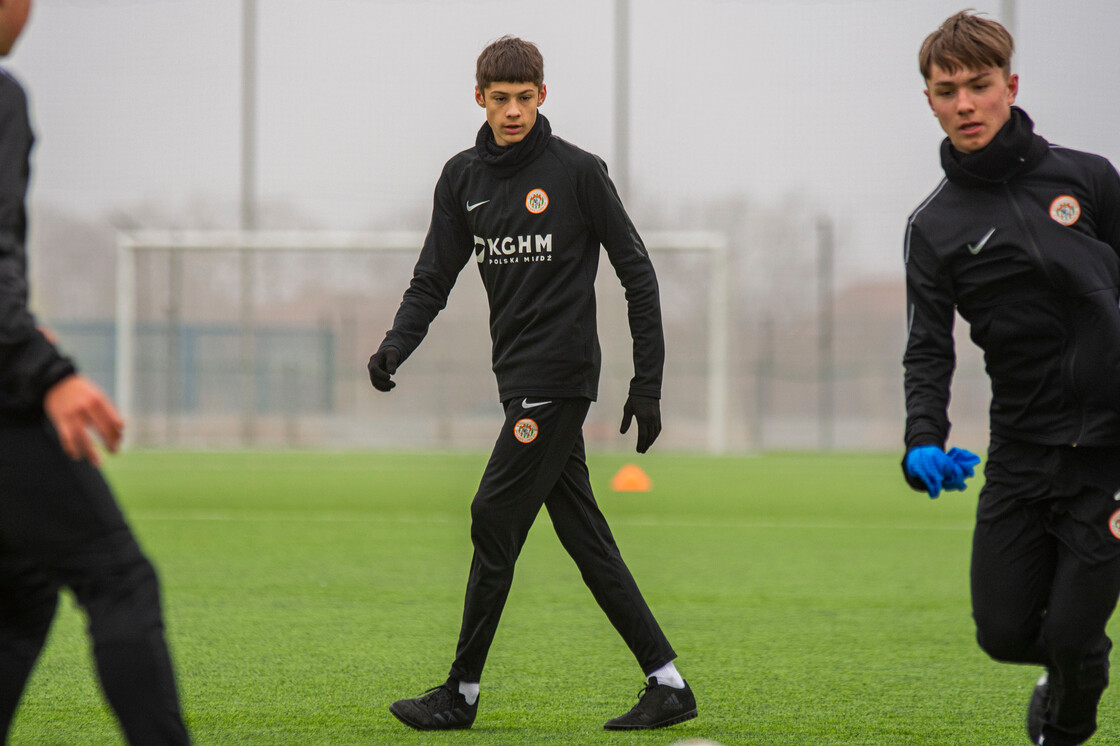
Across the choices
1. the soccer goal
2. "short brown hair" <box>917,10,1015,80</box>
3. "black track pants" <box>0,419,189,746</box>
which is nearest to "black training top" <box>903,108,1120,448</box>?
"short brown hair" <box>917,10,1015,80</box>

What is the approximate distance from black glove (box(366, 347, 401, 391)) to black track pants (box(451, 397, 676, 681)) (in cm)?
35

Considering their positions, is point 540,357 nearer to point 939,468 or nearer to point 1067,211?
point 939,468

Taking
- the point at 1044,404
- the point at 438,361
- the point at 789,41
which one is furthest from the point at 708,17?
the point at 1044,404

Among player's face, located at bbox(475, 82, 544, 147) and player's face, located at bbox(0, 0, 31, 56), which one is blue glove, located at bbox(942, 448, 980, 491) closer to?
player's face, located at bbox(475, 82, 544, 147)

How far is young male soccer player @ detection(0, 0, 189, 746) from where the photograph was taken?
2.01 meters

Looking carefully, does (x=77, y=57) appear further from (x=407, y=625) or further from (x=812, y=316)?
(x=407, y=625)

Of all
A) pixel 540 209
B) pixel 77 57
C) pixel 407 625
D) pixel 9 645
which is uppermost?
pixel 77 57

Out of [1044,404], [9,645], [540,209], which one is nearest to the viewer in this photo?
[9,645]

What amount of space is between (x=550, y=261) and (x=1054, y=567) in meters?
1.44

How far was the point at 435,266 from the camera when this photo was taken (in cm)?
364

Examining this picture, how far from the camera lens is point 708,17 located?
20125 mm

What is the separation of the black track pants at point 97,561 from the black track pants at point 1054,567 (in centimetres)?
176

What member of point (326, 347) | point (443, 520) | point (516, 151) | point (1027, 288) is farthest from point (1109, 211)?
point (326, 347)

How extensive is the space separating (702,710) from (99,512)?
2014mm
